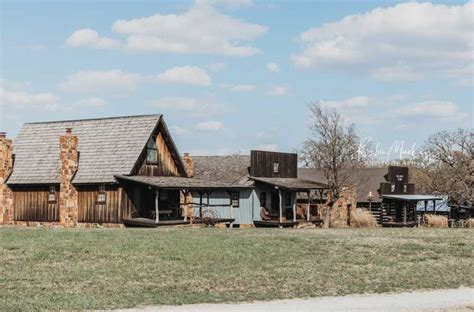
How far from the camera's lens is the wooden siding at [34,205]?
42.2 meters

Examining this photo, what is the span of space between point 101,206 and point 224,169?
555 inches

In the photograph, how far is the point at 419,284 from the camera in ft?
56.9

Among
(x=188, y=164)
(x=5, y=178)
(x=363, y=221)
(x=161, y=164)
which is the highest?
(x=188, y=164)

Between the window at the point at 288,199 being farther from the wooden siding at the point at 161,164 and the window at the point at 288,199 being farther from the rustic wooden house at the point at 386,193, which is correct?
the rustic wooden house at the point at 386,193

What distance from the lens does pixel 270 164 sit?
52.7 metres

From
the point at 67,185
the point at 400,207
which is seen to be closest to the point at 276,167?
the point at 67,185

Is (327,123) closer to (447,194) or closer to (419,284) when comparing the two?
(447,194)

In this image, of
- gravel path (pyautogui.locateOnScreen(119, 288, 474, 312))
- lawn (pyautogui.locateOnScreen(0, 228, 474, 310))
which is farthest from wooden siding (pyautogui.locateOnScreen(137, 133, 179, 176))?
gravel path (pyautogui.locateOnScreen(119, 288, 474, 312))

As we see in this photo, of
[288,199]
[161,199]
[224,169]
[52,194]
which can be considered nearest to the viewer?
[52,194]

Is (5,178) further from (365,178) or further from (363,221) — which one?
(365,178)

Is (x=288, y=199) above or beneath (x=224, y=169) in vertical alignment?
beneath

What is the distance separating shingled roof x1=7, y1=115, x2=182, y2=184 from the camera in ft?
135

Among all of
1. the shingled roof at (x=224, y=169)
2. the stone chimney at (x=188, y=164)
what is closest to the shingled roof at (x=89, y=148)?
the stone chimney at (x=188, y=164)

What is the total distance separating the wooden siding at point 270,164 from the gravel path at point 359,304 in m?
35.4
